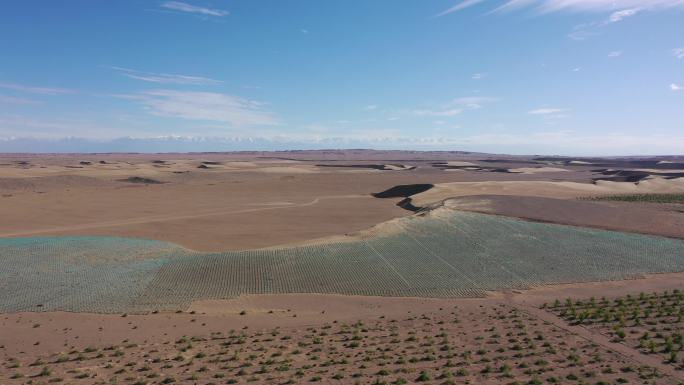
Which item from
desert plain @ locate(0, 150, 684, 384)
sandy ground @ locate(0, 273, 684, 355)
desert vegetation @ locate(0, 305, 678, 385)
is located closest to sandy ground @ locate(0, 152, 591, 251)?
desert plain @ locate(0, 150, 684, 384)

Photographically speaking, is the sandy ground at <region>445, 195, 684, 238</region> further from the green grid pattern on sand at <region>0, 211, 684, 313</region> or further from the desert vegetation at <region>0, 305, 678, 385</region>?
the desert vegetation at <region>0, 305, 678, 385</region>

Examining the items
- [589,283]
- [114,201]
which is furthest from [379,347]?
[114,201]

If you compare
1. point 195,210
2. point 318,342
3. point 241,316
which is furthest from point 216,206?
point 318,342

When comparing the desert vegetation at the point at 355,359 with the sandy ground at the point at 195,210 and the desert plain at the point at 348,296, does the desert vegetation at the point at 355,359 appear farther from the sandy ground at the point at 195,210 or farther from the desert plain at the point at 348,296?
the sandy ground at the point at 195,210

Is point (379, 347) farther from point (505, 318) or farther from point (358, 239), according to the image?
point (358, 239)

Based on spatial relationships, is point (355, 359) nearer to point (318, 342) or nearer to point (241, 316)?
point (318, 342)


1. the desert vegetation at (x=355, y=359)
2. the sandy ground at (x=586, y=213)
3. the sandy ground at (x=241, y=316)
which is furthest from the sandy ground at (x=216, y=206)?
the desert vegetation at (x=355, y=359)
